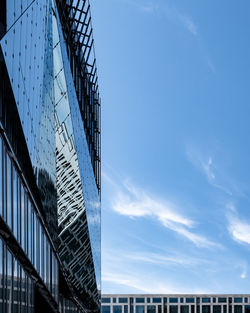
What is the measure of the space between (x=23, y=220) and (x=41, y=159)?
545 cm

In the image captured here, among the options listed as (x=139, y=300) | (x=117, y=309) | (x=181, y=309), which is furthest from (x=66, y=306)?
(x=181, y=309)

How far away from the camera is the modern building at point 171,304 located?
161 meters

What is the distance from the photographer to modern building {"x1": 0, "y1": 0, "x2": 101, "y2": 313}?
886 inches

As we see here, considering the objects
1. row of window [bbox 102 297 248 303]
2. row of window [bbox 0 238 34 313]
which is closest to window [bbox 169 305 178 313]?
row of window [bbox 102 297 248 303]

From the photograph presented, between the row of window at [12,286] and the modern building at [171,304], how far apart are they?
13536 cm

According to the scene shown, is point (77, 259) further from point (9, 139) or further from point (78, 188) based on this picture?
point (9, 139)

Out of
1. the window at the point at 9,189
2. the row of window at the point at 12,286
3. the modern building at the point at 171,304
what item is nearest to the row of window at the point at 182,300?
the modern building at the point at 171,304

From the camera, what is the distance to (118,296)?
16200 cm

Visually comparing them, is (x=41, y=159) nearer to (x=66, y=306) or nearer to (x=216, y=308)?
(x=66, y=306)

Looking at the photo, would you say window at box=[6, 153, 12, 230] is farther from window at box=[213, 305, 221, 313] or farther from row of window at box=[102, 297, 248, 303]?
window at box=[213, 305, 221, 313]

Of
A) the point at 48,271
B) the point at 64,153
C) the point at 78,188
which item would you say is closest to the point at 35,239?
the point at 48,271

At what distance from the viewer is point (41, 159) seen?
105 ft

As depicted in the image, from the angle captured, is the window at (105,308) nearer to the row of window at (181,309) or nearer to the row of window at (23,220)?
the row of window at (181,309)

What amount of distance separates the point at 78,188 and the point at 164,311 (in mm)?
122629
